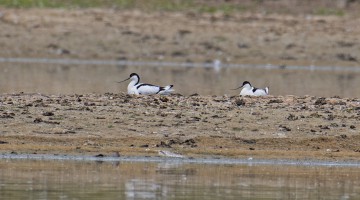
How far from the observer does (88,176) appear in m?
12.5

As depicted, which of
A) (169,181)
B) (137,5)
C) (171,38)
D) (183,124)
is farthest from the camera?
(137,5)

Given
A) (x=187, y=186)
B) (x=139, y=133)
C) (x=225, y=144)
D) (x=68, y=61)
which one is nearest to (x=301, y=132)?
(x=225, y=144)

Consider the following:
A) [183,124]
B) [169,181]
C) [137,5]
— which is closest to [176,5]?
[137,5]

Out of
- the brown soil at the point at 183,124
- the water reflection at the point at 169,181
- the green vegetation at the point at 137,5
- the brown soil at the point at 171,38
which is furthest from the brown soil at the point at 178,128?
the green vegetation at the point at 137,5

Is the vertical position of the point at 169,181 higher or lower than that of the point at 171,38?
lower

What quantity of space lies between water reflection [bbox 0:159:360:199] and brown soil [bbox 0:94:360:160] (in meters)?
0.68

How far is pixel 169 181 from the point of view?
12.3m

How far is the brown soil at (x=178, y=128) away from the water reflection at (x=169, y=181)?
683mm

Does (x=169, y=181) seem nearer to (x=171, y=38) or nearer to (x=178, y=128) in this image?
(x=178, y=128)

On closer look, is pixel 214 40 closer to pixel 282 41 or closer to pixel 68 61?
pixel 282 41

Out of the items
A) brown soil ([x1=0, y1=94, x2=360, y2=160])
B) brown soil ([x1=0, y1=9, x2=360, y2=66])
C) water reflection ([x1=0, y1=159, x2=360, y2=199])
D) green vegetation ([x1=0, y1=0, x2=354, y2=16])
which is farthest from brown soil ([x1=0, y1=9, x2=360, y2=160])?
green vegetation ([x1=0, y1=0, x2=354, y2=16])

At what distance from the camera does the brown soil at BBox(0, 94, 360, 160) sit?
1455cm

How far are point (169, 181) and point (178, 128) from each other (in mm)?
3131

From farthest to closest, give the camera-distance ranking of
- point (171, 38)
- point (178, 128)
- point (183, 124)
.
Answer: point (171, 38), point (183, 124), point (178, 128)
